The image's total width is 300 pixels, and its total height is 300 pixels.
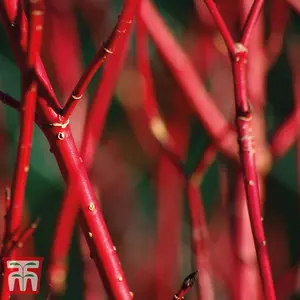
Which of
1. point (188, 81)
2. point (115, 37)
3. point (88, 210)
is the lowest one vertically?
point (88, 210)

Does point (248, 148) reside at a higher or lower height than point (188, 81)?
lower

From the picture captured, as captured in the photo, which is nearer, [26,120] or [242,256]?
[26,120]

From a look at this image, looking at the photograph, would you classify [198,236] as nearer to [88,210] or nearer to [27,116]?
[88,210]

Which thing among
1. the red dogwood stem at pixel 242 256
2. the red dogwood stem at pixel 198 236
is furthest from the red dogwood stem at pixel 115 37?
the red dogwood stem at pixel 242 256

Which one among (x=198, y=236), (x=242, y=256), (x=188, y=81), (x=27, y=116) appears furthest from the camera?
(x=188, y=81)

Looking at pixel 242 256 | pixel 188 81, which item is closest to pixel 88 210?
pixel 242 256

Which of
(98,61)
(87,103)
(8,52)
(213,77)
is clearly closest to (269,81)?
(213,77)

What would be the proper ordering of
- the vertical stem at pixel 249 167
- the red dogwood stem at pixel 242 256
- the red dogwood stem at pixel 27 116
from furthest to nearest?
the red dogwood stem at pixel 242 256, the vertical stem at pixel 249 167, the red dogwood stem at pixel 27 116

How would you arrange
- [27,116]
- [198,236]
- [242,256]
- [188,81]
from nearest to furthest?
1. [27,116]
2. [198,236]
3. [242,256]
4. [188,81]

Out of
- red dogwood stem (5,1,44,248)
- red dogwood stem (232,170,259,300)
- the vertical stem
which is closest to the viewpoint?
red dogwood stem (5,1,44,248)

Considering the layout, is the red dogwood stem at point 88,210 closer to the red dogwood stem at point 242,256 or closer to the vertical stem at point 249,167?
the vertical stem at point 249,167

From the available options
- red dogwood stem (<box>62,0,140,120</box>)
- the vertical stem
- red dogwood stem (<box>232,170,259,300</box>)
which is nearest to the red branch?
the vertical stem

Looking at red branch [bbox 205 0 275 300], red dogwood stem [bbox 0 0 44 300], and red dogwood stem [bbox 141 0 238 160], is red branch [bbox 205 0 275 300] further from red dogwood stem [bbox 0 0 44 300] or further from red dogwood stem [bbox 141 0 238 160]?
red dogwood stem [bbox 141 0 238 160]

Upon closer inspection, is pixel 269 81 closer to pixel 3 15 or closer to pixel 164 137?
pixel 164 137
